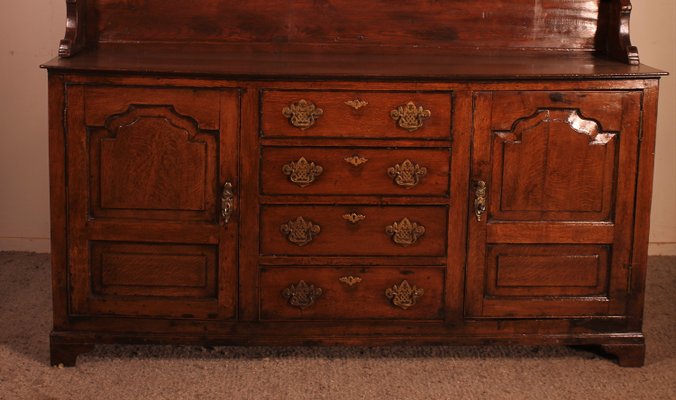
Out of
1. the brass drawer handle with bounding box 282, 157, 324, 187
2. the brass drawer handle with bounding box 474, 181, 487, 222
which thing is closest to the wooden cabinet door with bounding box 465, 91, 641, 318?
the brass drawer handle with bounding box 474, 181, 487, 222

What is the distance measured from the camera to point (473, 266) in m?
2.91

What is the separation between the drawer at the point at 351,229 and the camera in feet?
9.37

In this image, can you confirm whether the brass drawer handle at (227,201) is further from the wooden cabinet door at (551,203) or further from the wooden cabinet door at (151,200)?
the wooden cabinet door at (551,203)

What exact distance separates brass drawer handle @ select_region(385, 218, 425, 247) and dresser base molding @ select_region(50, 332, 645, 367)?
0.92 ft

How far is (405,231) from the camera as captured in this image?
2.87 m

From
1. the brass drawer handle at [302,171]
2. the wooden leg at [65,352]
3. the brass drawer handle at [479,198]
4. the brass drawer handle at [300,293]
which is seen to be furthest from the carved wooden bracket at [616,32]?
the wooden leg at [65,352]

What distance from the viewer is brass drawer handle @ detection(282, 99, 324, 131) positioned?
278 cm

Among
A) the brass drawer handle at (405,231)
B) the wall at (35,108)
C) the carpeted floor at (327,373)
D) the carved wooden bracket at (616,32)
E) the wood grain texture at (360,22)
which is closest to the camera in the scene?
the carpeted floor at (327,373)

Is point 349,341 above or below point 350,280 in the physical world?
below

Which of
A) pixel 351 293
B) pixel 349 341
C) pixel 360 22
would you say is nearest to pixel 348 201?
pixel 351 293

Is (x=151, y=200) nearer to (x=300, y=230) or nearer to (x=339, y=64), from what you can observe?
(x=300, y=230)

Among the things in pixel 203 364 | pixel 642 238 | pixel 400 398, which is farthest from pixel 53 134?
pixel 642 238

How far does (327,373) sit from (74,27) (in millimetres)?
1245

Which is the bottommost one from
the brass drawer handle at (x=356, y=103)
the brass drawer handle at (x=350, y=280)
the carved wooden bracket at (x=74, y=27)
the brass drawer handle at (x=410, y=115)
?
the brass drawer handle at (x=350, y=280)
